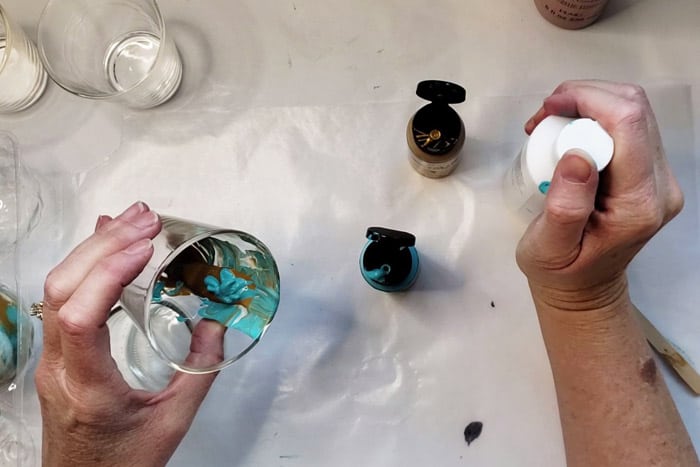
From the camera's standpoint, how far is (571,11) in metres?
0.76

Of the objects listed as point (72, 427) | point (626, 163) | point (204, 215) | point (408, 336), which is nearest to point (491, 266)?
point (408, 336)

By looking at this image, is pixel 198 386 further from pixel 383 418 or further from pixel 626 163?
pixel 626 163

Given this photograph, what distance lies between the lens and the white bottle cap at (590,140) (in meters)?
0.57

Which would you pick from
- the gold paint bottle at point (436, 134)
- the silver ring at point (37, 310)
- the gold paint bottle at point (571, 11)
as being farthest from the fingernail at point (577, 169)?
the silver ring at point (37, 310)

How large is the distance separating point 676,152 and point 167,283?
594 mm

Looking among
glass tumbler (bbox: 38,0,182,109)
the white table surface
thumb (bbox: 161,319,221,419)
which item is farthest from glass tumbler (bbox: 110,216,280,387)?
glass tumbler (bbox: 38,0,182,109)

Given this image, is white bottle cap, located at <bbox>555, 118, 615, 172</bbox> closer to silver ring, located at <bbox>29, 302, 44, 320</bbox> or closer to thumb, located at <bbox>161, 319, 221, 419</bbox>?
thumb, located at <bbox>161, 319, 221, 419</bbox>

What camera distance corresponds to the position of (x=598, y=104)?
1.91ft

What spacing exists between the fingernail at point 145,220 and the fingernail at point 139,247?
0.02 m

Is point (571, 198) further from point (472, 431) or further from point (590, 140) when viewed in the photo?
point (472, 431)

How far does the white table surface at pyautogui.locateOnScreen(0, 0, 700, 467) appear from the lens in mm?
754

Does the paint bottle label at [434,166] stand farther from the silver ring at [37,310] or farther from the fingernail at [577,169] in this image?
the silver ring at [37,310]

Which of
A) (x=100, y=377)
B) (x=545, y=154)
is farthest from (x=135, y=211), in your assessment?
(x=545, y=154)

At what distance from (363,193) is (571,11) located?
0.32 metres
